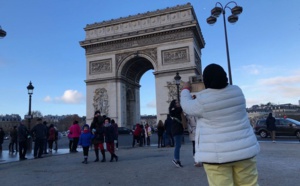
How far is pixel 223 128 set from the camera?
235cm

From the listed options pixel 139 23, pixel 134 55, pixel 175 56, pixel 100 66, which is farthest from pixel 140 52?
pixel 100 66

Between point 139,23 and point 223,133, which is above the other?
point 139,23

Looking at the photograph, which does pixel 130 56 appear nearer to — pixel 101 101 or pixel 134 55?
pixel 134 55

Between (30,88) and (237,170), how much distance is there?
1503 cm

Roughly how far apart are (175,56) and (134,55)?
5190 mm

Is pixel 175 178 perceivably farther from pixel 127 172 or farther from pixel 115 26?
pixel 115 26

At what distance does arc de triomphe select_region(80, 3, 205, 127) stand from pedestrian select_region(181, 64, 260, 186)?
2613cm

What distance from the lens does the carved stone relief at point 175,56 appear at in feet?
96.8

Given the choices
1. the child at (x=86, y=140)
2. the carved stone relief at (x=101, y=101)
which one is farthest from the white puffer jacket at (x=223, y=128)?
the carved stone relief at (x=101, y=101)

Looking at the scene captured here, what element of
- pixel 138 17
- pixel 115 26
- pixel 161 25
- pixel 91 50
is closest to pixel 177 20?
pixel 161 25

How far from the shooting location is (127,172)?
6.46 m

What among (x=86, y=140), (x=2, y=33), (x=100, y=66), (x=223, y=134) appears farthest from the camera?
(x=100, y=66)

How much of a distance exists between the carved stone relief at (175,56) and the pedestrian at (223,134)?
89.3ft

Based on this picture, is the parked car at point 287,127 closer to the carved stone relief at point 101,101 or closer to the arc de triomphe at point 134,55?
the arc de triomphe at point 134,55
